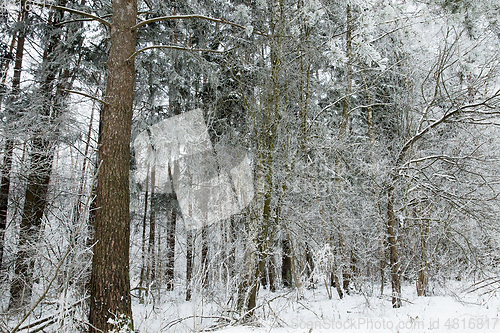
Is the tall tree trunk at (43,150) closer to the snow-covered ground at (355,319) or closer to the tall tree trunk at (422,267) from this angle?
the snow-covered ground at (355,319)

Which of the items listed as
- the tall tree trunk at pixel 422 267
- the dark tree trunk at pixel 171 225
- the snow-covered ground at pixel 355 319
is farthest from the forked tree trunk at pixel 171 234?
the tall tree trunk at pixel 422 267

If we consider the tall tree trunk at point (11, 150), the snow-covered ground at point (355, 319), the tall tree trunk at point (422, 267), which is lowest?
the snow-covered ground at point (355, 319)

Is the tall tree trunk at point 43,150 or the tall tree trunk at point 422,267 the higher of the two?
the tall tree trunk at point 43,150

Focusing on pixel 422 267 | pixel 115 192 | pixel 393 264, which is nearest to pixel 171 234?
pixel 115 192

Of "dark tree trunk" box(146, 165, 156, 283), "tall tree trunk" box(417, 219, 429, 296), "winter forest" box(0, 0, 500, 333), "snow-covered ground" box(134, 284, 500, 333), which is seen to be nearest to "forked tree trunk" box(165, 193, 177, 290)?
"winter forest" box(0, 0, 500, 333)

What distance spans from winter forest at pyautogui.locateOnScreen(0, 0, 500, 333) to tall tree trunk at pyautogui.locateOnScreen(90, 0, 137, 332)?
19 millimetres

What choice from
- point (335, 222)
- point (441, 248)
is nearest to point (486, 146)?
point (441, 248)

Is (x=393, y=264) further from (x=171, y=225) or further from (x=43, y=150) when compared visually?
(x=43, y=150)

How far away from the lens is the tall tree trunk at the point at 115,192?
141 inches

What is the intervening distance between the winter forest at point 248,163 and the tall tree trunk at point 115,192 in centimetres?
2

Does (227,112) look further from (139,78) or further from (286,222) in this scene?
(286,222)

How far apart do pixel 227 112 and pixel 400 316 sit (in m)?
7.22

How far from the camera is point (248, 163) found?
7910 millimetres

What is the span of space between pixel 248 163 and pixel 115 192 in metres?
4.40
